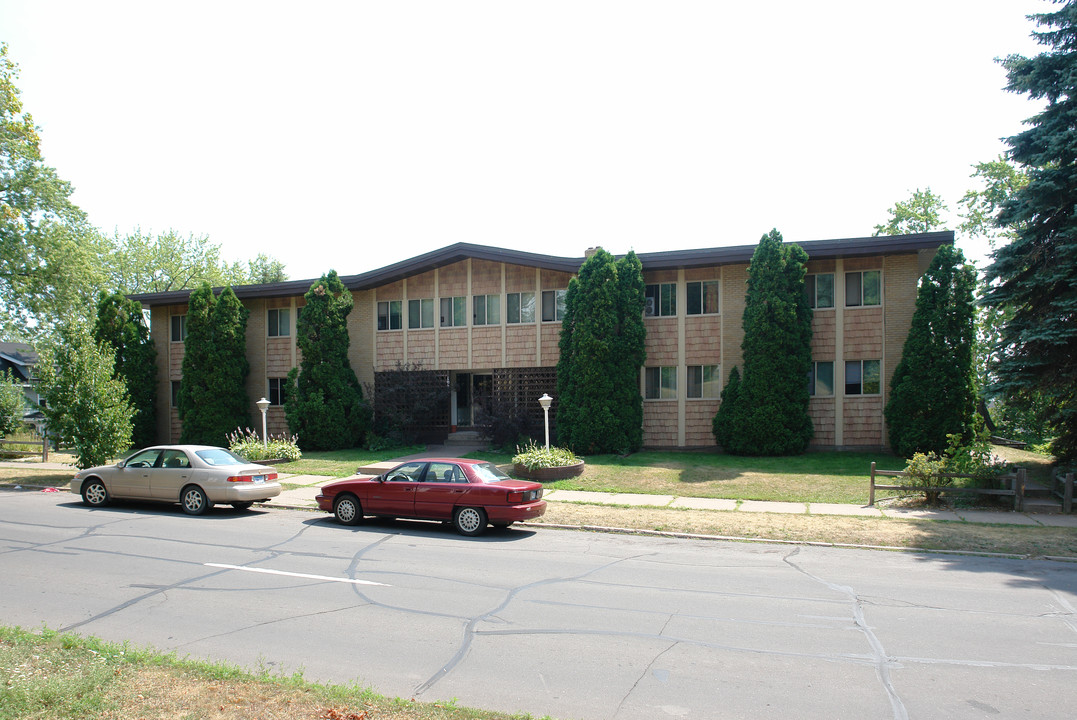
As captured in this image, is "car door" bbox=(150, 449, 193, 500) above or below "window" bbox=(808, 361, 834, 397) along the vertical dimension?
below

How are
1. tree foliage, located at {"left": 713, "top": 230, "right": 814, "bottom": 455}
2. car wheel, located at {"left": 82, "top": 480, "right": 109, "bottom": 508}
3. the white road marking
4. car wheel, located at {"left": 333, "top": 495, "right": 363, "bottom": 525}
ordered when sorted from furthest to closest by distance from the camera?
tree foliage, located at {"left": 713, "top": 230, "right": 814, "bottom": 455} → car wheel, located at {"left": 82, "top": 480, "right": 109, "bottom": 508} → car wheel, located at {"left": 333, "top": 495, "right": 363, "bottom": 525} → the white road marking

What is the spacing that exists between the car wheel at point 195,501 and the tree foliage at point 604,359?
11.8 meters

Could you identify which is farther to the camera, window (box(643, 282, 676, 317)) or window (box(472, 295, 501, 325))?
window (box(472, 295, 501, 325))

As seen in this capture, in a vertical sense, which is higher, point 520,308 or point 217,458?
point 520,308

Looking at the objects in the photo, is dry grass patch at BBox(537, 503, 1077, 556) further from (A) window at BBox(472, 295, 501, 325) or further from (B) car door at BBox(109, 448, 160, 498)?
(A) window at BBox(472, 295, 501, 325)

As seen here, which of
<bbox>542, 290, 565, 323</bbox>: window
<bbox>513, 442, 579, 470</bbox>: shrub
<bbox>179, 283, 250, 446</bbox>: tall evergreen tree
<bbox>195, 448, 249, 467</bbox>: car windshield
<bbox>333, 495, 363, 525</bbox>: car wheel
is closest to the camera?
<bbox>333, 495, 363, 525</bbox>: car wheel

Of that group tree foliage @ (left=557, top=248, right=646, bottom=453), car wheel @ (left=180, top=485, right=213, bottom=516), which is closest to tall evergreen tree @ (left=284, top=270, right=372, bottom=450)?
tree foliage @ (left=557, top=248, right=646, bottom=453)

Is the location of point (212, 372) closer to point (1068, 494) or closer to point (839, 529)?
point (839, 529)

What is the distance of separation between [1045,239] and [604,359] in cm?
1216

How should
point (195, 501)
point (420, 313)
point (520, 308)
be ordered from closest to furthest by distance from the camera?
1. point (195, 501)
2. point (520, 308)
3. point (420, 313)

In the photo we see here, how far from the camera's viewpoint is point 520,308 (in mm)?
26469

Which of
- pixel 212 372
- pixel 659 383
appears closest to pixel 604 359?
pixel 659 383

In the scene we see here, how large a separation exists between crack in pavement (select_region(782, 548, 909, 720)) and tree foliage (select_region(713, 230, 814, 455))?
12123 mm

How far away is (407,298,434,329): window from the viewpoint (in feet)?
91.1
